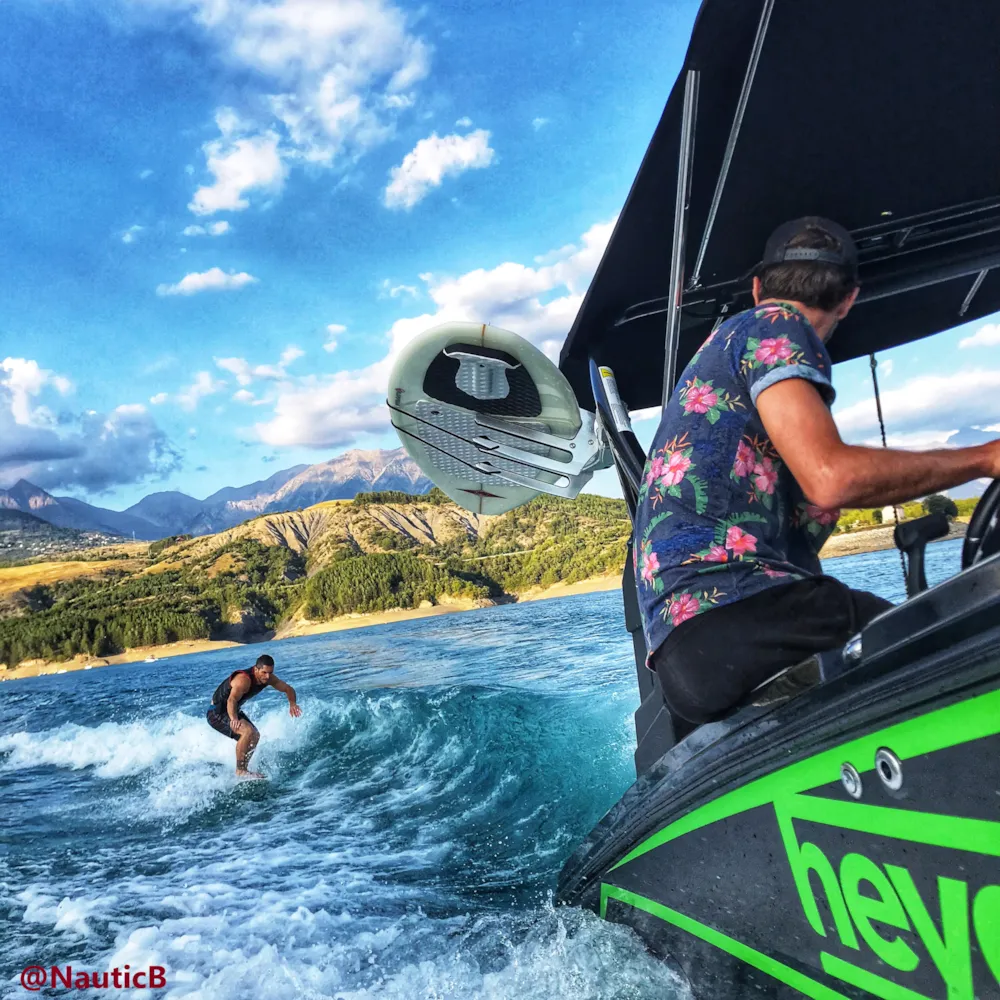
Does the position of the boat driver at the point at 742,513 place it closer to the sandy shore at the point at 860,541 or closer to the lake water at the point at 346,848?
the sandy shore at the point at 860,541

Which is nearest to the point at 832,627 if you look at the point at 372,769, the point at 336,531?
the point at 372,769

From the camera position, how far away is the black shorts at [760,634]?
1370 millimetres

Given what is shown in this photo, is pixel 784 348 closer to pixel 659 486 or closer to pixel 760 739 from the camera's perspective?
pixel 659 486

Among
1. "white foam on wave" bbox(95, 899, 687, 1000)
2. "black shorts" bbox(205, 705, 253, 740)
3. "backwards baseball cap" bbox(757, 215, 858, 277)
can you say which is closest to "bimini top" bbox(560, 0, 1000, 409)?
"backwards baseball cap" bbox(757, 215, 858, 277)

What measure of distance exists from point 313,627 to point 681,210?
78573 millimetres

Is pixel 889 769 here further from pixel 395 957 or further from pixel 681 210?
pixel 395 957

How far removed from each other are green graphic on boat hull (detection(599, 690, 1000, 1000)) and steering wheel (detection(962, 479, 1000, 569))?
0.35m

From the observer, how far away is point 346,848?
4.52 metres

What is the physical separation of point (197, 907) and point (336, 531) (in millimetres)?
112047

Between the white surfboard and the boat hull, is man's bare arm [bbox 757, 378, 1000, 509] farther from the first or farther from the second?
the white surfboard

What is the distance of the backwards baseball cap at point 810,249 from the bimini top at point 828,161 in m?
0.87

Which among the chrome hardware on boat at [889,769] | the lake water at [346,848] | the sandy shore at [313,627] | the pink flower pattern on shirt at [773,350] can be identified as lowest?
the sandy shore at [313,627]

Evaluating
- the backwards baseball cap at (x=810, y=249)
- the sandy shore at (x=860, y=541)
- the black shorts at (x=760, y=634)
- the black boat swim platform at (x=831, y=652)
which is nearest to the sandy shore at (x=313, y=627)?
the black boat swim platform at (x=831, y=652)

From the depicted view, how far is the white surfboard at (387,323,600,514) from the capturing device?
308 centimetres
